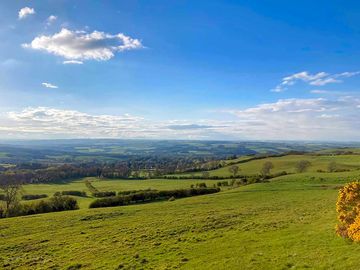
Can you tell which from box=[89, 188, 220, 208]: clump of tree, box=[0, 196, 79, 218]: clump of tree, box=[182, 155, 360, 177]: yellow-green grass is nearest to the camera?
box=[0, 196, 79, 218]: clump of tree

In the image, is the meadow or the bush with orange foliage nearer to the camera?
the meadow

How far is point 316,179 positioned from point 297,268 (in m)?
68.6

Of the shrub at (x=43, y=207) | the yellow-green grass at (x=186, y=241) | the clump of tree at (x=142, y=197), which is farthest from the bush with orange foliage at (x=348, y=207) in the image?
the shrub at (x=43, y=207)

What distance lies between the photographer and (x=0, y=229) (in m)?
49.0

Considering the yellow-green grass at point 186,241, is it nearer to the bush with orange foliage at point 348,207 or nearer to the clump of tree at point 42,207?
the bush with orange foliage at point 348,207

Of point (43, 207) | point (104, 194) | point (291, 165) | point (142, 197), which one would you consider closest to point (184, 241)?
point (142, 197)

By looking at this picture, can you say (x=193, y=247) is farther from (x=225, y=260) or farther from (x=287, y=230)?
(x=287, y=230)

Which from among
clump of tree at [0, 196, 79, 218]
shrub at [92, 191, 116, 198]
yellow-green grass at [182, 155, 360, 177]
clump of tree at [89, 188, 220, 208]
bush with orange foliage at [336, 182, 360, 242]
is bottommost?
shrub at [92, 191, 116, 198]

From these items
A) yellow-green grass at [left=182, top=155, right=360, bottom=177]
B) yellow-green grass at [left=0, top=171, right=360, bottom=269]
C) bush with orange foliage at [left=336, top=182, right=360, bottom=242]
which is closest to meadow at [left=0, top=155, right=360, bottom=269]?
yellow-green grass at [left=0, top=171, right=360, bottom=269]

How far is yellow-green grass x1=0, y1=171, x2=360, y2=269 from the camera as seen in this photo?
2344cm

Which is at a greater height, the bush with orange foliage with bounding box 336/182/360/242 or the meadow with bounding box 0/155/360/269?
the bush with orange foliage with bounding box 336/182/360/242

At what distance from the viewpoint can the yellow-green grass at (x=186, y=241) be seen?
23438 millimetres

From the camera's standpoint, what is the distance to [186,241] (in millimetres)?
32062

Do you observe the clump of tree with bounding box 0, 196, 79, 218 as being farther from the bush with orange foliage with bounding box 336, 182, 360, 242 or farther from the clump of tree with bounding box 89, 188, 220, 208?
the bush with orange foliage with bounding box 336, 182, 360, 242
